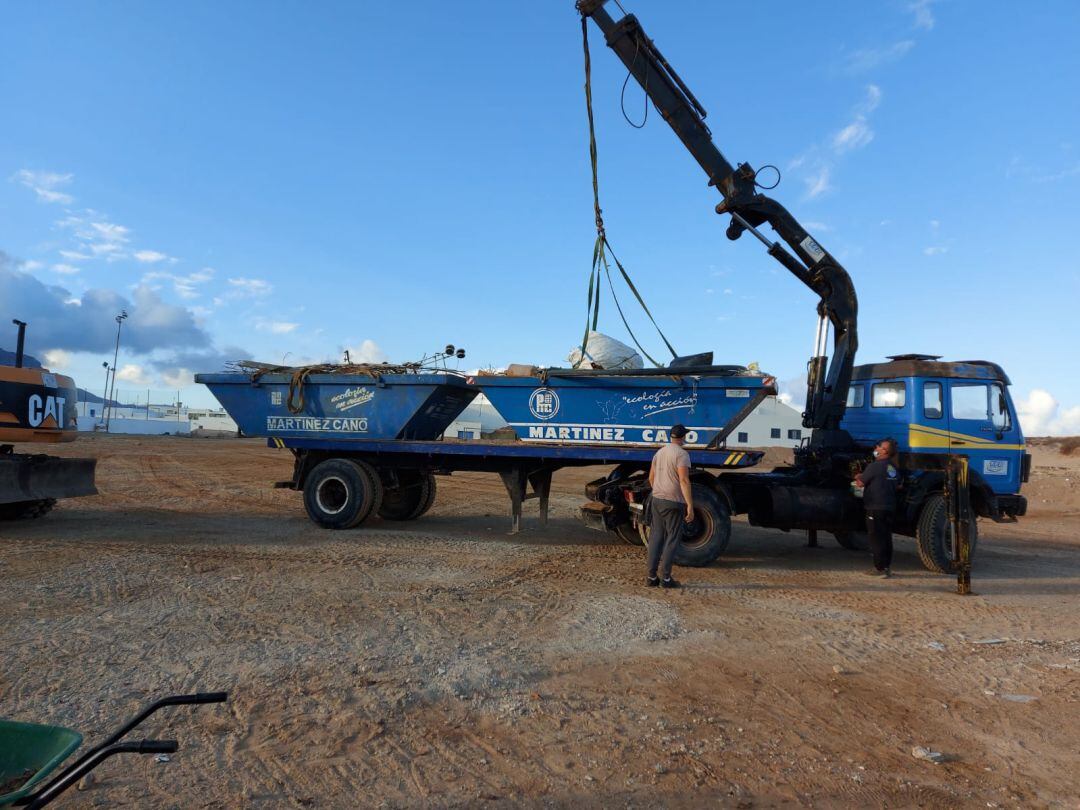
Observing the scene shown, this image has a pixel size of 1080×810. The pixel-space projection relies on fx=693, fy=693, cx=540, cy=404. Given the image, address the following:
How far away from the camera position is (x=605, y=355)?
9.15 m

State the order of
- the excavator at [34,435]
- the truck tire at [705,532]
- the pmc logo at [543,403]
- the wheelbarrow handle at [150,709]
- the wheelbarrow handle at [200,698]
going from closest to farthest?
the wheelbarrow handle at [150,709] < the wheelbarrow handle at [200,698] < the truck tire at [705,532] < the excavator at [34,435] < the pmc logo at [543,403]

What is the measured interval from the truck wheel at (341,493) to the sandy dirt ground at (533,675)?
1.27 m

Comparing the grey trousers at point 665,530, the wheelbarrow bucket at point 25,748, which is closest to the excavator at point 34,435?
the grey trousers at point 665,530

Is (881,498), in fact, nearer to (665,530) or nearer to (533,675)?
(665,530)

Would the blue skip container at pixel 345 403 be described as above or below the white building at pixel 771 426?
below

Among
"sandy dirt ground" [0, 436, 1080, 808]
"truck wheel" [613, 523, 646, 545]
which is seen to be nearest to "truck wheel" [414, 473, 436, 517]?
"sandy dirt ground" [0, 436, 1080, 808]

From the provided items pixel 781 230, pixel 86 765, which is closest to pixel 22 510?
pixel 86 765

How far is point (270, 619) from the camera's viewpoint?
5.51 m

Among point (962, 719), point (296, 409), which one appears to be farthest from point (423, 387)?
point (962, 719)

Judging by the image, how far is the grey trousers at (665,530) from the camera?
7082 millimetres

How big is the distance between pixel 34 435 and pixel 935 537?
1155cm

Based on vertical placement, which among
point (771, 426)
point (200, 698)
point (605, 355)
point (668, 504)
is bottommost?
point (200, 698)

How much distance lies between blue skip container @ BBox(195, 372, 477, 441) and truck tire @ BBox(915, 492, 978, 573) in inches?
238

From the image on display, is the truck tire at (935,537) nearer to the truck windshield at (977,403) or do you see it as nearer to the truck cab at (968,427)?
the truck cab at (968,427)
